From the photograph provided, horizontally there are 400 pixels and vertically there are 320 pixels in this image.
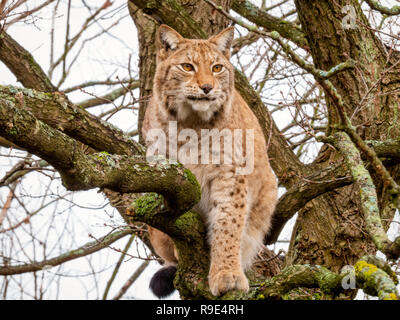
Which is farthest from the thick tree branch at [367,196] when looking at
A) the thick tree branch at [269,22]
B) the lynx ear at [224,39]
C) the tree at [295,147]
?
the thick tree branch at [269,22]

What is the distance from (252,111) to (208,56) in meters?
1.07

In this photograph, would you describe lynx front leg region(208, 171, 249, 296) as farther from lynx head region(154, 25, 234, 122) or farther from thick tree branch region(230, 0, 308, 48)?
thick tree branch region(230, 0, 308, 48)

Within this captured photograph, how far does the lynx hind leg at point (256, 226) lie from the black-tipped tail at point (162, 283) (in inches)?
29.7

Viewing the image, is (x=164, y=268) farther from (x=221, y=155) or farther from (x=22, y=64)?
(x=22, y=64)

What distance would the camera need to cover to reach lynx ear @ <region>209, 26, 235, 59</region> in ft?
17.9

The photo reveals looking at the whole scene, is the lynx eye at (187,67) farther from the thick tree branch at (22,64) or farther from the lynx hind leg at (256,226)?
the thick tree branch at (22,64)

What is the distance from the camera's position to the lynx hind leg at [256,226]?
5430 millimetres

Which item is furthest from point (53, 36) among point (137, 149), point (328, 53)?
point (328, 53)

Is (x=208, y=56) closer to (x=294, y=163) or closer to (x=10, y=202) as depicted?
(x=294, y=163)

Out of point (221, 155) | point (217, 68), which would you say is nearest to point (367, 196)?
point (221, 155)

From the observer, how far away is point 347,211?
5.54 metres

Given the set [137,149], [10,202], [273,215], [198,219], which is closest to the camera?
[198,219]

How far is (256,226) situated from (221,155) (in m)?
0.89

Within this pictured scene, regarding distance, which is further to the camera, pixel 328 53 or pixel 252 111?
pixel 252 111
